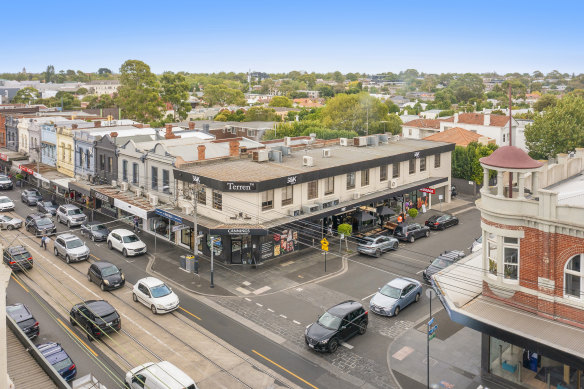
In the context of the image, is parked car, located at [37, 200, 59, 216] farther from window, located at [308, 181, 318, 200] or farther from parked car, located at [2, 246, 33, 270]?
window, located at [308, 181, 318, 200]

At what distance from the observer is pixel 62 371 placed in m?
21.9

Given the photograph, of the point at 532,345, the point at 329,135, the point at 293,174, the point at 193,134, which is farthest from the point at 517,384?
the point at 329,135

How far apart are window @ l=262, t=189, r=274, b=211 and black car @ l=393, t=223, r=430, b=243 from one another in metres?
12.4

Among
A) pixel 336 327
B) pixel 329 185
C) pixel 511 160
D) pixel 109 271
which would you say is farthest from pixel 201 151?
pixel 511 160

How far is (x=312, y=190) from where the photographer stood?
4228 centimetres

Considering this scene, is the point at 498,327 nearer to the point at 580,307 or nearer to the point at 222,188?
the point at 580,307

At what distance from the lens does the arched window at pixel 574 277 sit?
2005cm

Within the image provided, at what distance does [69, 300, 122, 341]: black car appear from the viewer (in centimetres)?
2649

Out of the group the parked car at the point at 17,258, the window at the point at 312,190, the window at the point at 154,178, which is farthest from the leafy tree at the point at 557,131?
the parked car at the point at 17,258

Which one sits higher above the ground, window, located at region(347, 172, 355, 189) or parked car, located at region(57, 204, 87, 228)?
window, located at region(347, 172, 355, 189)

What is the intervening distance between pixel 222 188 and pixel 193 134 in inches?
847

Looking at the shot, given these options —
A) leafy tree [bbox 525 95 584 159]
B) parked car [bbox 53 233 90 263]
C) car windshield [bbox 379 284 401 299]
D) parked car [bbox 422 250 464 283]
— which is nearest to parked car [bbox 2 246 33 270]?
parked car [bbox 53 233 90 263]

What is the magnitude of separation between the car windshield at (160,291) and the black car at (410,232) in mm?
21860

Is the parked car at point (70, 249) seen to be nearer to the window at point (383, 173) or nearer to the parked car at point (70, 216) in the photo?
the parked car at point (70, 216)
